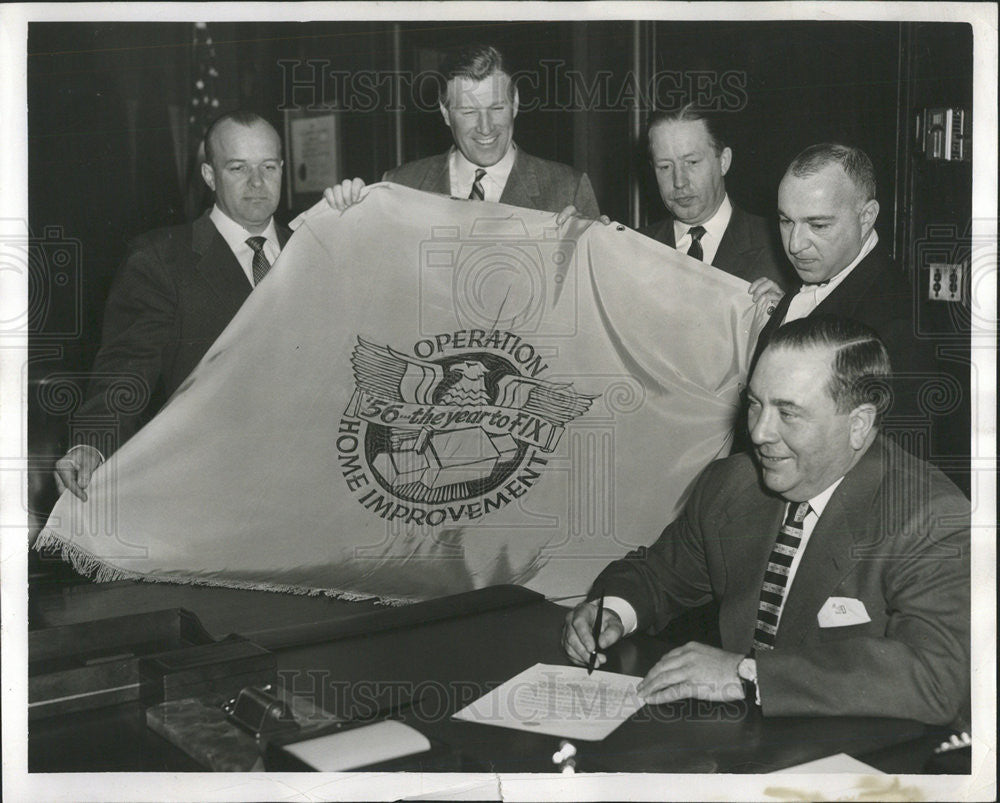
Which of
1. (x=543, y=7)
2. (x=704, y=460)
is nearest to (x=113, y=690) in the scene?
(x=704, y=460)

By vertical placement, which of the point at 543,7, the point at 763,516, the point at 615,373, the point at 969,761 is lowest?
the point at 969,761

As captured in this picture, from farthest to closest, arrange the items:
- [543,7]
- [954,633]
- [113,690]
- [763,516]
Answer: [543,7] < [763,516] < [954,633] < [113,690]

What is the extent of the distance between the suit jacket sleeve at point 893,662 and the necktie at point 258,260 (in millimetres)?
1639

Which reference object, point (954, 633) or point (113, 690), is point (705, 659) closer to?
point (954, 633)

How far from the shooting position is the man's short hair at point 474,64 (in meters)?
2.55

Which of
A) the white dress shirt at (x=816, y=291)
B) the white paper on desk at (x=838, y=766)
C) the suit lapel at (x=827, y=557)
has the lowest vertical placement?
the white paper on desk at (x=838, y=766)

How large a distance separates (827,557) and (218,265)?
170 centimetres

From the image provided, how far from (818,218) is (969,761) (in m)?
1.28

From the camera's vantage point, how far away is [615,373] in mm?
2734

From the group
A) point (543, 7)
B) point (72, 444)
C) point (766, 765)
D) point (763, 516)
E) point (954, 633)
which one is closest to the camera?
point (766, 765)

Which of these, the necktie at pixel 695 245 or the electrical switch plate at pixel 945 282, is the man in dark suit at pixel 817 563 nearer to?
the electrical switch plate at pixel 945 282

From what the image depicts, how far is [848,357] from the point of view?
229 cm

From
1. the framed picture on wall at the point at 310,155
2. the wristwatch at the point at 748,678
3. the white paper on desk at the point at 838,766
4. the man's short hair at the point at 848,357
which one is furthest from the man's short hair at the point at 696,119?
the white paper on desk at the point at 838,766

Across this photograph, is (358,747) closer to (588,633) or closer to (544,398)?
(588,633)
